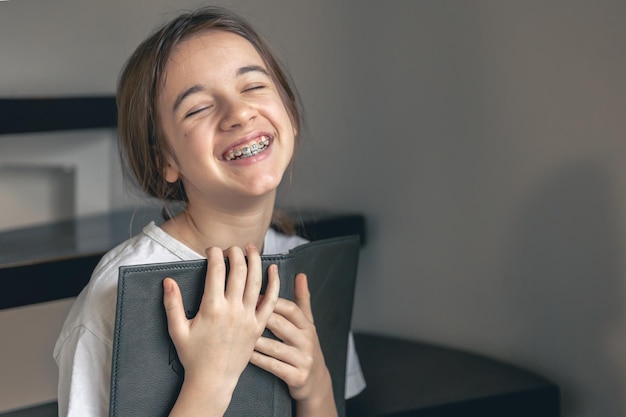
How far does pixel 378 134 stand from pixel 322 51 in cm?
20

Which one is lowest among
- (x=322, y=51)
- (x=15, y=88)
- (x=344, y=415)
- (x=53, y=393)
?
(x=53, y=393)

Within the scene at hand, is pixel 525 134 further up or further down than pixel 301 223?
further up

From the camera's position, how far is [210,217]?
1255mm

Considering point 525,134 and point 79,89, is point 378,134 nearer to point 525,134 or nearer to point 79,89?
point 525,134

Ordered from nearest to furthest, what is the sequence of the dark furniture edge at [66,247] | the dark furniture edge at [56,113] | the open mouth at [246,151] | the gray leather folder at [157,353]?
the gray leather folder at [157,353], the open mouth at [246,151], the dark furniture edge at [66,247], the dark furniture edge at [56,113]

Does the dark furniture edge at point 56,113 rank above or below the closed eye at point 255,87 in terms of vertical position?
below

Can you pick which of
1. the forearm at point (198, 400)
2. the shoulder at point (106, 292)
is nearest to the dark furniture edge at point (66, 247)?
the shoulder at point (106, 292)

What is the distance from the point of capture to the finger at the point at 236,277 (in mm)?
1102

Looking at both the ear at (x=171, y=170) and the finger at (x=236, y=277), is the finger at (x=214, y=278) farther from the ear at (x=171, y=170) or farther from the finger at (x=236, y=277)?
the ear at (x=171, y=170)

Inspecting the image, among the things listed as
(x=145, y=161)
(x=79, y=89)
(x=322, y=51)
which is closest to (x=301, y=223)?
(x=322, y=51)

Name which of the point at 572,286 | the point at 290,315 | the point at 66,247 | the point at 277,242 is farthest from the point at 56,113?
the point at 572,286

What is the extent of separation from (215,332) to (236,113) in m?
0.26

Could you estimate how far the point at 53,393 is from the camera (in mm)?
2084

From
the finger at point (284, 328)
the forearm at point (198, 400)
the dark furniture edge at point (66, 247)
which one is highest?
the finger at point (284, 328)
